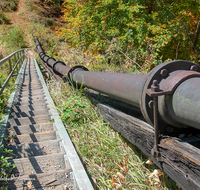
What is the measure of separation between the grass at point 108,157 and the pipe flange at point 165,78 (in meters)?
0.76

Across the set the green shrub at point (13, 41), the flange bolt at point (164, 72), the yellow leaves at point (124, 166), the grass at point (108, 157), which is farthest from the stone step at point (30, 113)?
the green shrub at point (13, 41)

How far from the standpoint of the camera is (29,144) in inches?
106

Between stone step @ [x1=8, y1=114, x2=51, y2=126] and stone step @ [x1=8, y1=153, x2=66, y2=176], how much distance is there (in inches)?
57.1

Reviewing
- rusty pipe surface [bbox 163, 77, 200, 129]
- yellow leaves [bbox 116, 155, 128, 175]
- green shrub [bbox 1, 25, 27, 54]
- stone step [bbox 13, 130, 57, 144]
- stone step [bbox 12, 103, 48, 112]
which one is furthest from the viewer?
green shrub [bbox 1, 25, 27, 54]

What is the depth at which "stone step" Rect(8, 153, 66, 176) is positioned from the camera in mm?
2170

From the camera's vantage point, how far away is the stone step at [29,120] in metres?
3.54

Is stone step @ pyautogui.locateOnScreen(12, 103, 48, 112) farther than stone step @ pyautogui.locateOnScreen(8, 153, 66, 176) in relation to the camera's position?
Yes

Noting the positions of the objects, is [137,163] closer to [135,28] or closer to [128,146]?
[128,146]

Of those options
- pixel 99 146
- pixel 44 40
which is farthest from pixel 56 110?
pixel 44 40

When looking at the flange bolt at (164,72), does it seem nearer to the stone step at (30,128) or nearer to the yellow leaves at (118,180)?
the yellow leaves at (118,180)

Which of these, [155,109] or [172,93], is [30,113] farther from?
[172,93]

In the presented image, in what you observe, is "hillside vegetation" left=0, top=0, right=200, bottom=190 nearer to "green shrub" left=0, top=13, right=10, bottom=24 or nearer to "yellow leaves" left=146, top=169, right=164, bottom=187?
"yellow leaves" left=146, top=169, right=164, bottom=187

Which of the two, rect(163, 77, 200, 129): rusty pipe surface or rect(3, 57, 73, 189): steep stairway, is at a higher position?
rect(163, 77, 200, 129): rusty pipe surface

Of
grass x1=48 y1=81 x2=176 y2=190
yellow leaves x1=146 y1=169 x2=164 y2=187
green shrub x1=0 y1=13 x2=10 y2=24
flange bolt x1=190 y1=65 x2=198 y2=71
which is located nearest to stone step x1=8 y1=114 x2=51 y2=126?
grass x1=48 y1=81 x2=176 y2=190
